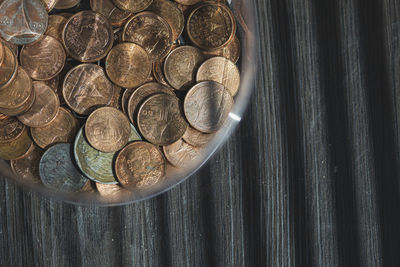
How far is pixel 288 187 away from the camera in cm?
66

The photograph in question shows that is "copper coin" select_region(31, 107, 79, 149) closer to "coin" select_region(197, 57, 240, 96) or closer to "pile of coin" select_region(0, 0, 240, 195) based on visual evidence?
"pile of coin" select_region(0, 0, 240, 195)

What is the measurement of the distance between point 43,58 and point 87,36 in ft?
0.27

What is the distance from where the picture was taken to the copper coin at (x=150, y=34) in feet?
1.96

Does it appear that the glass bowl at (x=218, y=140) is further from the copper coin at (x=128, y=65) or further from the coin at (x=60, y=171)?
the copper coin at (x=128, y=65)

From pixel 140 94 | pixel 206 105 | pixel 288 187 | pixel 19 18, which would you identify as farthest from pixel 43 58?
pixel 288 187

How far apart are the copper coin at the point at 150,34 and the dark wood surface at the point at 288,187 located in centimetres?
18

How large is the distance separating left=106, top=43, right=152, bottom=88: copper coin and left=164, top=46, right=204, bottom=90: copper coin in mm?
37

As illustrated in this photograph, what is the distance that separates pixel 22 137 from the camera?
1.95ft

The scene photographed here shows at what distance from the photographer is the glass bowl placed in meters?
0.62

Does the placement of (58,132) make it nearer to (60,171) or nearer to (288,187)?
(60,171)

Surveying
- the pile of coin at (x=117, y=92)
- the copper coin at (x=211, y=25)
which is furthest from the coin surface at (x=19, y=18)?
the copper coin at (x=211, y=25)

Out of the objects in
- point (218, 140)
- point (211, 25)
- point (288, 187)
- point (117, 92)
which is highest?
point (211, 25)

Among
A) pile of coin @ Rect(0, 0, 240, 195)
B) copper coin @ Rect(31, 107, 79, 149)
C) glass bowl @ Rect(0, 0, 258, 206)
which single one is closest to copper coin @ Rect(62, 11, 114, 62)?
pile of coin @ Rect(0, 0, 240, 195)

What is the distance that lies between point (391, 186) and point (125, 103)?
1.69 feet
